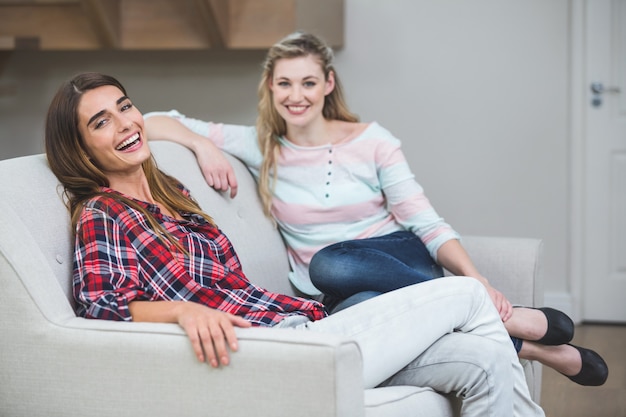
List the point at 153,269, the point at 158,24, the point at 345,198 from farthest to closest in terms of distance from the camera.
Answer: the point at 158,24, the point at 345,198, the point at 153,269

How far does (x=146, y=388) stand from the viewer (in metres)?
1.47

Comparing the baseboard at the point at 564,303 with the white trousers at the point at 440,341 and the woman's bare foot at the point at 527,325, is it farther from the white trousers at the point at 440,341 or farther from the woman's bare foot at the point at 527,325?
the white trousers at the point at 440,341

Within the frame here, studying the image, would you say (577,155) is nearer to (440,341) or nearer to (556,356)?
(556,356)

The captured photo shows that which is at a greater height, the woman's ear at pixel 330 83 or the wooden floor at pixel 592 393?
the woman's ear at pixel 330 83

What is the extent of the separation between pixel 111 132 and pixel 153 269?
31 cm

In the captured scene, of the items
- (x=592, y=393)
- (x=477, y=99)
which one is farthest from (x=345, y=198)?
(x=477, y=99)

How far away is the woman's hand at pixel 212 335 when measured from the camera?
55.5 inches

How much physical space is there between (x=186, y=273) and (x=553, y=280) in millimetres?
2572

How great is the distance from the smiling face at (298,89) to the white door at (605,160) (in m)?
1.82

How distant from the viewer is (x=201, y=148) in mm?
2367

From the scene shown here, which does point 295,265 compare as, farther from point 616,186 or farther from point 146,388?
point 616,186

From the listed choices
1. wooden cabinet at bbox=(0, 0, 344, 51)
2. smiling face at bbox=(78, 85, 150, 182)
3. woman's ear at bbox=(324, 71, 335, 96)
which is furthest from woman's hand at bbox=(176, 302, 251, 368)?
wooden cabinet at bbox=(0, 0, 344, 51)

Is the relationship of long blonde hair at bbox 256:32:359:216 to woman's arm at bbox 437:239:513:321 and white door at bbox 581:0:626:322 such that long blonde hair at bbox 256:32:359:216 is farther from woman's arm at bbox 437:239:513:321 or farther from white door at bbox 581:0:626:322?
white door at bbox 581:0:626:322

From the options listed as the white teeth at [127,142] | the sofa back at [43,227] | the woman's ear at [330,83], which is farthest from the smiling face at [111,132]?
the woman's ear at [330,83]
